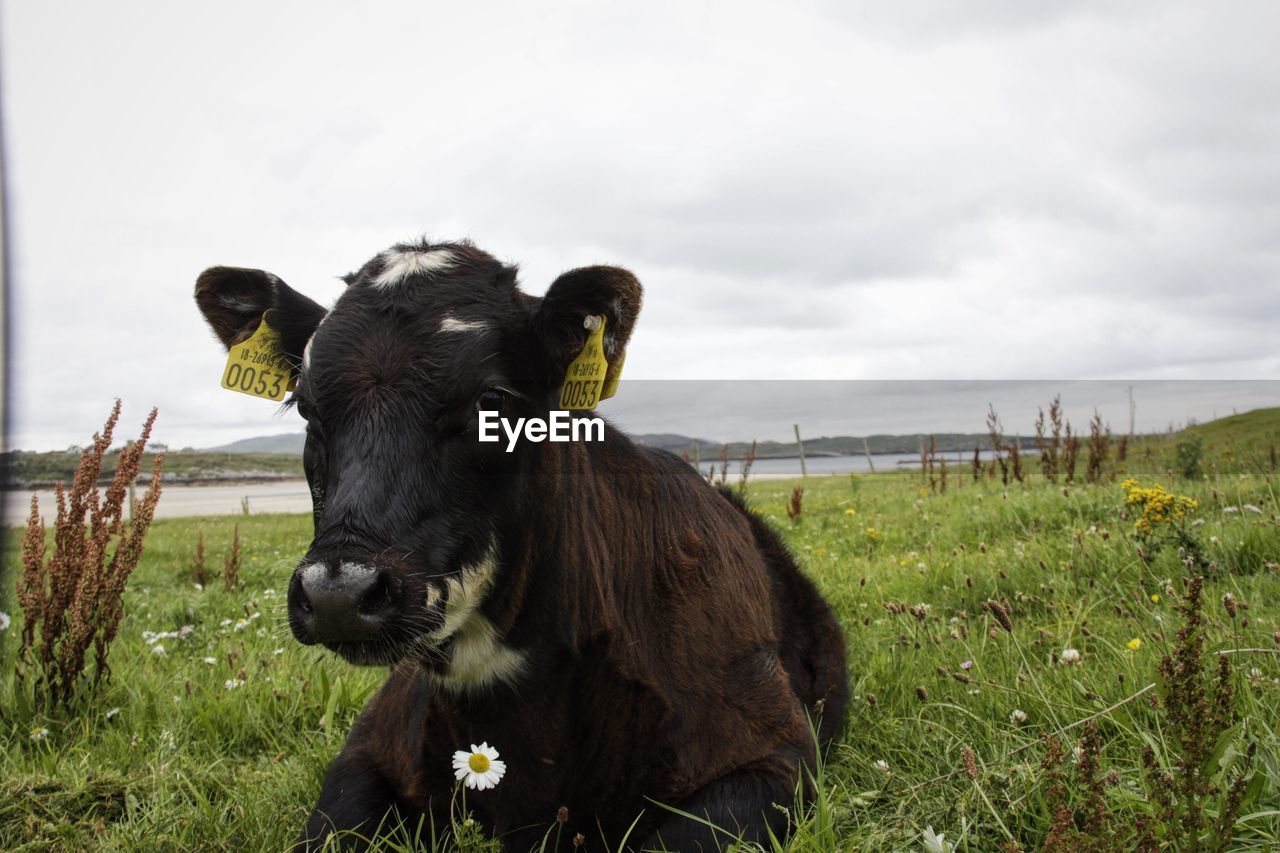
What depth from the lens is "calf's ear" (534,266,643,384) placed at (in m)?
3.16

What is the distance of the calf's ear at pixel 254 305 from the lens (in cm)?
365

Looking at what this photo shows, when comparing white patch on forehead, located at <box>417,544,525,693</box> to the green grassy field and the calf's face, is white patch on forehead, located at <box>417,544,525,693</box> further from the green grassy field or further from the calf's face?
the green grassy field

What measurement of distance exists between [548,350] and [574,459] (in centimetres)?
44

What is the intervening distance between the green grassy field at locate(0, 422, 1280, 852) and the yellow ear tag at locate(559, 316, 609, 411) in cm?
155

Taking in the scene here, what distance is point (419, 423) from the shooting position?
2.81 metres

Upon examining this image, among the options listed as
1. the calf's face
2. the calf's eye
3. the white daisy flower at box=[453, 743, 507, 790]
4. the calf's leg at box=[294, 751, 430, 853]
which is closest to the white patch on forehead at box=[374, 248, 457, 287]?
the calf's face

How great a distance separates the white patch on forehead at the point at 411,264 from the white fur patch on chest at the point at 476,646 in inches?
43.3

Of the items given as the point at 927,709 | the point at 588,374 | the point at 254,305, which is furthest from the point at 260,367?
the point at 927,709

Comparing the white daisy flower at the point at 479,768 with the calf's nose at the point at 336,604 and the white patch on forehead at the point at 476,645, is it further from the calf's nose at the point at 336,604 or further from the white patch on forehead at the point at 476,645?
the calf's nose at the point at 336,604

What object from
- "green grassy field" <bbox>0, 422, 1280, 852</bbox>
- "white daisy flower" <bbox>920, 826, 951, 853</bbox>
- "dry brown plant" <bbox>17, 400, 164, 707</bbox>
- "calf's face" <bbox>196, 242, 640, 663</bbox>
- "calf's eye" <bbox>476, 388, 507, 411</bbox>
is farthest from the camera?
"dry brown plant" <bbox>17, 400, 164, 707</bbox>

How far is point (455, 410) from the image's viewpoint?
2885mm

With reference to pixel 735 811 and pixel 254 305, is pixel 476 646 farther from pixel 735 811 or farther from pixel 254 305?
pixel 254 305

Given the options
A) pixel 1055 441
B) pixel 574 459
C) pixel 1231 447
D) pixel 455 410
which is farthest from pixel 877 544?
pixel 1231 447

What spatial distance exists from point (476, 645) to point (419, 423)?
832mm
